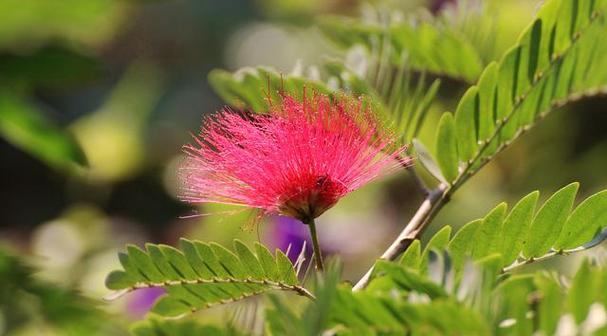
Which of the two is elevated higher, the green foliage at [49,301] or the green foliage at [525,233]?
the green foliage at [49,301]

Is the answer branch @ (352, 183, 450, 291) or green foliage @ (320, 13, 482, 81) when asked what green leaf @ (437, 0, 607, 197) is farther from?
green foliage @ (320, 13, 482, 81)

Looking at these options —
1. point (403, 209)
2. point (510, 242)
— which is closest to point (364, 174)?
point (510, 242)

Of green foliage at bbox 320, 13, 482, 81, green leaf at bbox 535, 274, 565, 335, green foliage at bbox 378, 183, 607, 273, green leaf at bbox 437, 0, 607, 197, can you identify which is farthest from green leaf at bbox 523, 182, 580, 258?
green foliage at bbox 320, 13, 482, 81

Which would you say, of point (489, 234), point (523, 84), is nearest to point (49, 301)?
point (489, 234)

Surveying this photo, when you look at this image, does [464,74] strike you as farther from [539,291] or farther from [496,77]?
[539,291]

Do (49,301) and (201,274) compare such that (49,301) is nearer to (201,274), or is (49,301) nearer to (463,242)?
(201,274)

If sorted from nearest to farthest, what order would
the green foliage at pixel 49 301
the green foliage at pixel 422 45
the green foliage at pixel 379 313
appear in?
1. the green foliage at pixel 379 313
2. the green foliage at pixel 49 301
3. the green foliage at pixel 422 45

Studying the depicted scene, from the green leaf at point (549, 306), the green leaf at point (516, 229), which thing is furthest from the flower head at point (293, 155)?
the green leaf at point (549, 306)

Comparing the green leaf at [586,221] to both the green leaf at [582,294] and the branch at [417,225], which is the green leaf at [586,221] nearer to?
the branch at [417,225]
